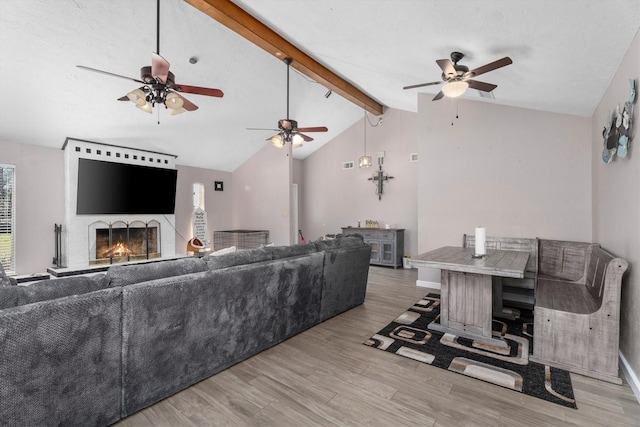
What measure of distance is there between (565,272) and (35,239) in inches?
317

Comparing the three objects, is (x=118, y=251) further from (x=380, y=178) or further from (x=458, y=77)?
(x=458, y=77)

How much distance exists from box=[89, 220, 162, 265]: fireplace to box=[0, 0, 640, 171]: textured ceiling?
1.68 meters

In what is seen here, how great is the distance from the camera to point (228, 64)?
4.49m

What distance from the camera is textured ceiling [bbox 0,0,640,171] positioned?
7.54 feet

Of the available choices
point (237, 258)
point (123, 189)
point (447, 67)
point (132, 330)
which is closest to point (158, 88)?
point (237, 258)

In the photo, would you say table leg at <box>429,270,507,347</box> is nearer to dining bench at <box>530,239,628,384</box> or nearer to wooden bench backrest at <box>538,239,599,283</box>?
dining bench at <box>530,239,628,384</box>

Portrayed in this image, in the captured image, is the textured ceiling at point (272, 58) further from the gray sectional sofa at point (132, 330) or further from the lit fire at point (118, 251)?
the gray sectional sofa at point (132, 330)

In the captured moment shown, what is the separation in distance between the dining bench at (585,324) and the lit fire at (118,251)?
6871mm

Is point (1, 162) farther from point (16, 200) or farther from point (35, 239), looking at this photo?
point (35, 239)

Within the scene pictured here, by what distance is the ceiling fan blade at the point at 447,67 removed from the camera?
2.71 meters

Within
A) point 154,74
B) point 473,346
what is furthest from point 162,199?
point 473,346

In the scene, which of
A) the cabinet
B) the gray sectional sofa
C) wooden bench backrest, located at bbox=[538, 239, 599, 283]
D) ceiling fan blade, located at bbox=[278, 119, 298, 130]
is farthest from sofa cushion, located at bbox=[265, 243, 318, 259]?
the cabinet

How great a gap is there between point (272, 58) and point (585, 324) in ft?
16.1

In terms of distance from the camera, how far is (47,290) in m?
1.59
